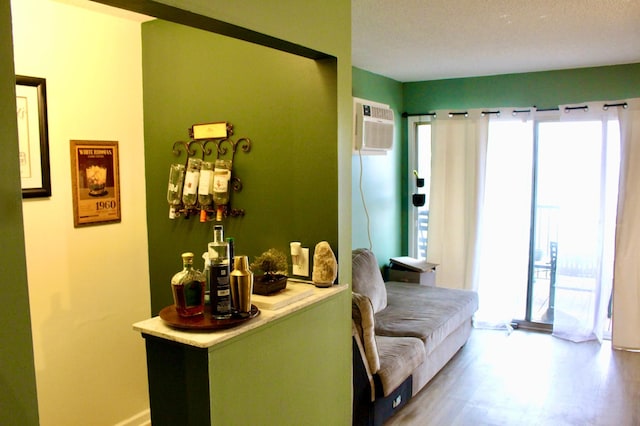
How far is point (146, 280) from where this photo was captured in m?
3.06

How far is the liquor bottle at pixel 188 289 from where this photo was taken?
1.85m

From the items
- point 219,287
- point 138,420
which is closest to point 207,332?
point 219,287

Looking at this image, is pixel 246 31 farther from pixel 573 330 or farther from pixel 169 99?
pixel 573 330

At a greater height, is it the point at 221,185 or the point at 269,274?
the point at 221,185

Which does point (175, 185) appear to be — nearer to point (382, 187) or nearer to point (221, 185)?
point (221, 185)

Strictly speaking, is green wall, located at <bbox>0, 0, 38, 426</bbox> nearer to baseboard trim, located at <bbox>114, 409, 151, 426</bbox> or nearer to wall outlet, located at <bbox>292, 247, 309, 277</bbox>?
wall outlet, located at <bbox>292, 247, 309, 277</bbox>

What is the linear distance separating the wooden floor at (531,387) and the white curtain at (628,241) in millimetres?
210

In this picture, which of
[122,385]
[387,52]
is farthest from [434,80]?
[122,385]

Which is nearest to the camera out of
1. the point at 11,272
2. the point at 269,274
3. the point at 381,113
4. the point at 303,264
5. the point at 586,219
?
the point at 11,272

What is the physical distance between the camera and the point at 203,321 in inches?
72.6

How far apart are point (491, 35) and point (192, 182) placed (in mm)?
2213

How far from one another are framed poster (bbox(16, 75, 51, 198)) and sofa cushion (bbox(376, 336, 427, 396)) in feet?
6.89

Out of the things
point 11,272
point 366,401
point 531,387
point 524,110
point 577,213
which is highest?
point 524,110

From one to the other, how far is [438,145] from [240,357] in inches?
152
